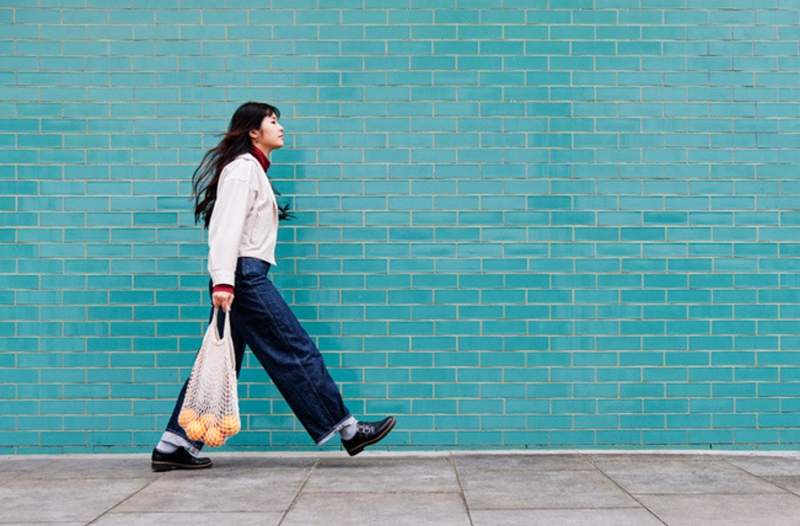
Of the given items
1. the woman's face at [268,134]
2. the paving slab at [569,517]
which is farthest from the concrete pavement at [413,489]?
the woman's face at [268,134]

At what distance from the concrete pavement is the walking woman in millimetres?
194

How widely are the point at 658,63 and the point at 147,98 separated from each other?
9.98 ft

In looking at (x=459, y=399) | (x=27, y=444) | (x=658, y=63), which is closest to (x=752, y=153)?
(x=658, y=63)

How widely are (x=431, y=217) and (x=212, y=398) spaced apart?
1662mm

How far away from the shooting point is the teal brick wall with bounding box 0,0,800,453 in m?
5.29

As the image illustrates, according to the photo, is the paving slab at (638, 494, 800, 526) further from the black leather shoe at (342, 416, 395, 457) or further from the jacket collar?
the jacket collar

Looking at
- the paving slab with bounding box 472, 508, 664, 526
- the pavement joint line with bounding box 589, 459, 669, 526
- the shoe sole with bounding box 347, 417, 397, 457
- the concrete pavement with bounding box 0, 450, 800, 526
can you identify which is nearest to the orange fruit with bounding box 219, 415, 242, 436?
the concrete pavement with bounding box 0, 450, 800, 526

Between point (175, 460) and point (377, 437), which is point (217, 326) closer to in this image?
point (175, 460)

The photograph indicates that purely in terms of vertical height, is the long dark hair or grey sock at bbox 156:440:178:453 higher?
the long dark hair

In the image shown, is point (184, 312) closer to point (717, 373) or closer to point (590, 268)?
point (590, 268)

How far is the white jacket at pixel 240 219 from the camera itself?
462 centimetres

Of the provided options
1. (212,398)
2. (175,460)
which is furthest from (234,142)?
(175,460)

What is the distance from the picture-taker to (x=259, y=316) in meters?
4.76

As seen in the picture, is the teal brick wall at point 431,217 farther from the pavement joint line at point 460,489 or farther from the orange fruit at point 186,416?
the orange fruit at point 186,416
